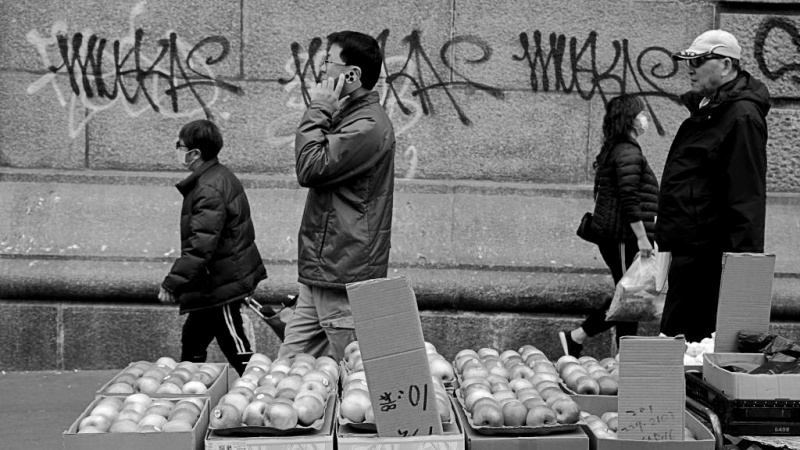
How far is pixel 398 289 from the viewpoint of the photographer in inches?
107

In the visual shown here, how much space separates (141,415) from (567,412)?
117 cm

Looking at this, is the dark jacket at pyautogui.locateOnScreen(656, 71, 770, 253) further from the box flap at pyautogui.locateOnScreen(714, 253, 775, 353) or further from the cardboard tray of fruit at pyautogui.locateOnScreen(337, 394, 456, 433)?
the cardboard tray of fruit at pyautogui.locateOnScreen(337, 394, 456, 433)

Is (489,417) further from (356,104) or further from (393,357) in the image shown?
(356,104)

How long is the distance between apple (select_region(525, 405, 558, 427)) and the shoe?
367 centimetres

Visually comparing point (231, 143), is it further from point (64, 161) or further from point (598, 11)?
point (598, 11)

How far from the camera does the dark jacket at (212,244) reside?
5.23 metres

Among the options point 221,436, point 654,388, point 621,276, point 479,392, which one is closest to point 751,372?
point 654,388

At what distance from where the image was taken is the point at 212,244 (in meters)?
5.25

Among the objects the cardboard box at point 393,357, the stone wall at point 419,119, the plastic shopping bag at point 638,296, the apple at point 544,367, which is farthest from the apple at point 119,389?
the plastic shopping bag at point 638,296

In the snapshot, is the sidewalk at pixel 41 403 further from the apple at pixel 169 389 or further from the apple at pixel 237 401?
the apple at pixel 237 401

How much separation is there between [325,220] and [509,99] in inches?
117

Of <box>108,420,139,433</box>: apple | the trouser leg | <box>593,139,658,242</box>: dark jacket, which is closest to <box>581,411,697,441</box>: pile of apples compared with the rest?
<box>108,420,139,433</box>: apple

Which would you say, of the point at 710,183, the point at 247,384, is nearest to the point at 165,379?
the point at 247,384

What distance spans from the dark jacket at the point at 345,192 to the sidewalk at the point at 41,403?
167 cm
